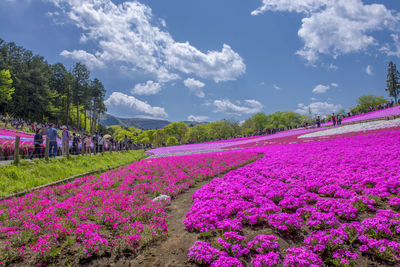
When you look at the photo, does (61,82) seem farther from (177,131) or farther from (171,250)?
(171,250)

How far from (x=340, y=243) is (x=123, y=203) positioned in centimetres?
573

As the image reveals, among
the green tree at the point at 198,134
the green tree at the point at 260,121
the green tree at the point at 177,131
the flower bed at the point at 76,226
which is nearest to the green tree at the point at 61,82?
the green tree at the point at 198,134

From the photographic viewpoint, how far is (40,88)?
66938 millimetres

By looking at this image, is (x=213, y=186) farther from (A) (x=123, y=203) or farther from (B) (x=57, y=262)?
(B) (x=57, y=262)

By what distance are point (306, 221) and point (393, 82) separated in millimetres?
118134

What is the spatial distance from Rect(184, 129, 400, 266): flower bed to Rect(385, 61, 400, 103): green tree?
366 feet

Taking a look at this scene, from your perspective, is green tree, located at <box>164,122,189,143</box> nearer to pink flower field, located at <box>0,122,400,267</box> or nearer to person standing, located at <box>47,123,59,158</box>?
person standing, located at <box>47,123,59,158</box>

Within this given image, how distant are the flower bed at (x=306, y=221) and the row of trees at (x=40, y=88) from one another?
222ft

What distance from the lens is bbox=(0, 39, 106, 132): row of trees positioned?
62844mm

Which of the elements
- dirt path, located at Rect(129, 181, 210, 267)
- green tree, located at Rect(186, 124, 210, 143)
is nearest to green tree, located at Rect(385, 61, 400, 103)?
green tree, located at Rect(186, 124, 210, 143)

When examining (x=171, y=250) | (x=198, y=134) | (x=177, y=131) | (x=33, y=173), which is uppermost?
(x=177, y=131)

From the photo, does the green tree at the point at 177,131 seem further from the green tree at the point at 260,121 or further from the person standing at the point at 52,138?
the person standing at the point at 52,138

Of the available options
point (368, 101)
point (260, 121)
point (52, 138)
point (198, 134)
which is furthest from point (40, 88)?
point (368, 101)

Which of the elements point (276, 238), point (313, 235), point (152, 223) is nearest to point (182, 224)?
point (152, 223)
